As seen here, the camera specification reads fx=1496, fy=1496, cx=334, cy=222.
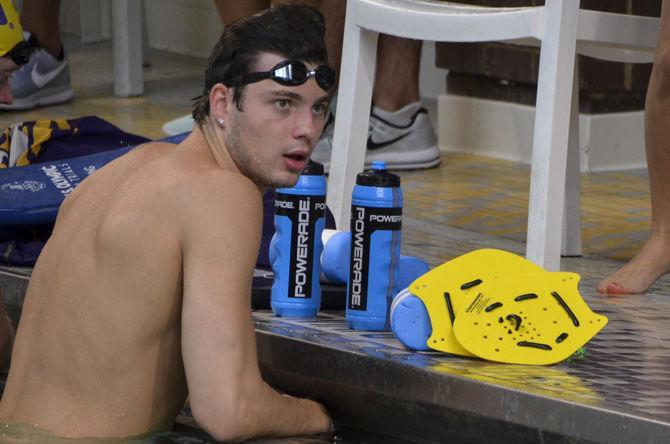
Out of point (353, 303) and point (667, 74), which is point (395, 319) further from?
point (667, 74)

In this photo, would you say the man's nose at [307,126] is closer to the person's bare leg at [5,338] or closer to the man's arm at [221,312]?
the man's arm at [221,312]

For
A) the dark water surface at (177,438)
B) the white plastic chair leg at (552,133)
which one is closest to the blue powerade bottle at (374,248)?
the dark water surface at (177,438)

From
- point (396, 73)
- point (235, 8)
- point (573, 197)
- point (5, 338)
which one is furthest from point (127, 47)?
point (5, 338)

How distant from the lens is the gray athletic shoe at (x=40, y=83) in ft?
24.1

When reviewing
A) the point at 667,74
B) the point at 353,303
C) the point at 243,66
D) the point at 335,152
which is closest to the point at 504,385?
the point at 353,303

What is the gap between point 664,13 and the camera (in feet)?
12.1

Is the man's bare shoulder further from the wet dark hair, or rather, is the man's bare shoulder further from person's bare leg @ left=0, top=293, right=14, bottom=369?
person's bare leg @ left=0, top=293, right=14, bottom=369

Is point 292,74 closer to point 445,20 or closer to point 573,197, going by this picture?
point 445,20

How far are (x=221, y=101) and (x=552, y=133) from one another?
1.21 m

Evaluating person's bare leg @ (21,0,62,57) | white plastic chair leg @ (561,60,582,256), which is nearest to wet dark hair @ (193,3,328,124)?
white plastic chair leg @ (561,60,582,256)

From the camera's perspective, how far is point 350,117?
14.6ft

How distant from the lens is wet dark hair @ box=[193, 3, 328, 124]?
9.57ft

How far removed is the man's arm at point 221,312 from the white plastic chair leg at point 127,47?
5387 millimetres

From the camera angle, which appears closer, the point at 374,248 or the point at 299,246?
the point at 374,248
